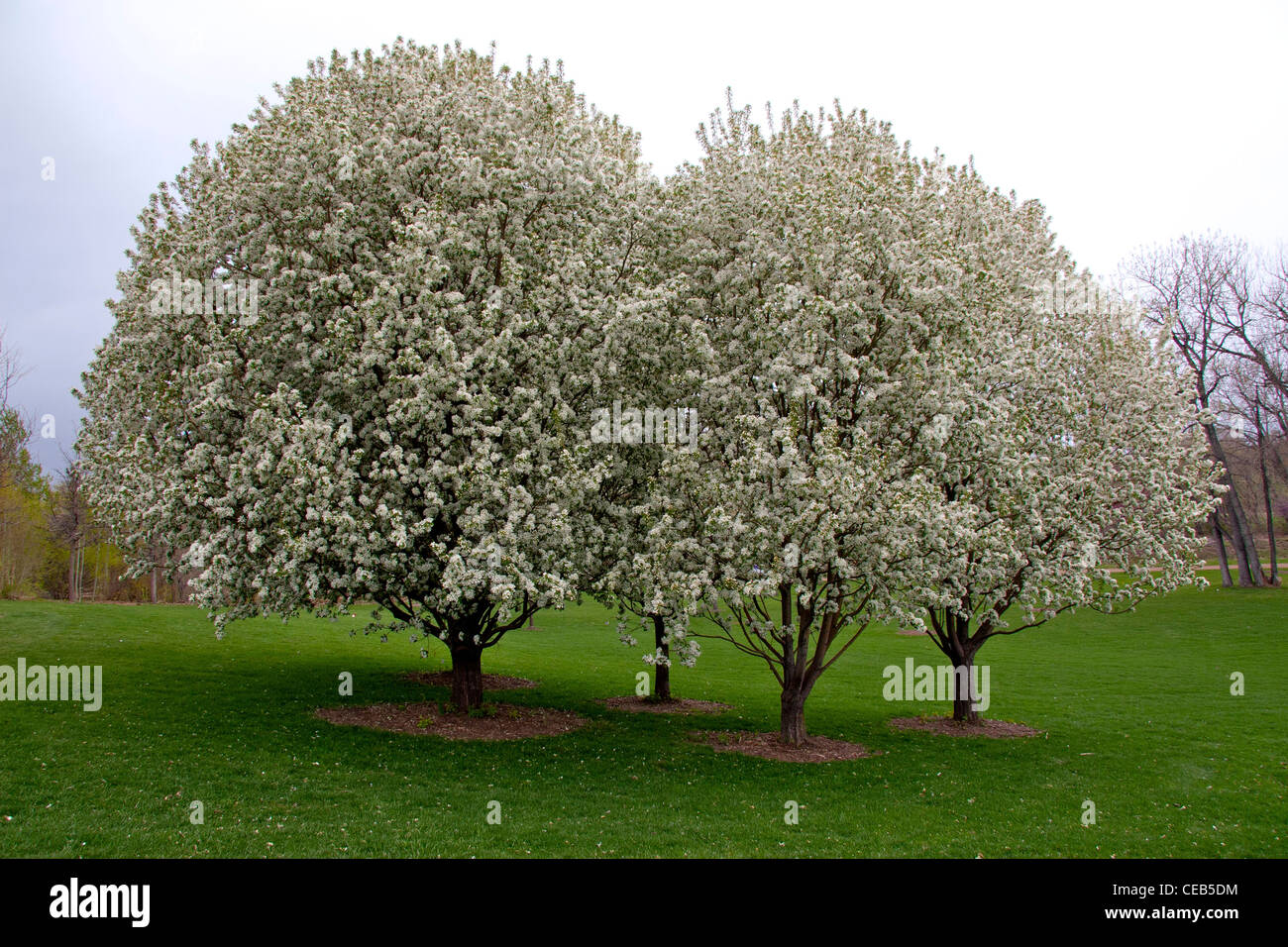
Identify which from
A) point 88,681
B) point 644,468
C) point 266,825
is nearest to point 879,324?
point 644,468

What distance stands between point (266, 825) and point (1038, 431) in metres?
19.3

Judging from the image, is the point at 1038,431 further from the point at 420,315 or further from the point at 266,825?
the point at 266,825

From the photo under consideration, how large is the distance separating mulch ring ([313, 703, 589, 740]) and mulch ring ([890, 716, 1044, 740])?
9.40 metres

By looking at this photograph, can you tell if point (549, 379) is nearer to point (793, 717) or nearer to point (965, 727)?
point (793, 717)

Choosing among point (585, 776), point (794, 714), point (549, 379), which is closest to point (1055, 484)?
point (794, 714)

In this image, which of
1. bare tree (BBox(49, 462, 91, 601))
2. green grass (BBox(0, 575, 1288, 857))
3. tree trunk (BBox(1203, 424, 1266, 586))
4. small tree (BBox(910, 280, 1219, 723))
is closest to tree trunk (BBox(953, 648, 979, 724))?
small tree (BBox(910, 280, 1219, 723))

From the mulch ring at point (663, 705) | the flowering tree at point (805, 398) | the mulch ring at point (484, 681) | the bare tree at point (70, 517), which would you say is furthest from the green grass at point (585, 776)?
the bare tree at point (70, 517)

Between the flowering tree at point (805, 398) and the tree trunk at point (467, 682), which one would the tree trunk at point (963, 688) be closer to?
the flowering tree at point (805, 398)

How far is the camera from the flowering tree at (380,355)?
1530 cm

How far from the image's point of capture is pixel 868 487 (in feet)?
50.3

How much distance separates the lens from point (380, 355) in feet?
50.5

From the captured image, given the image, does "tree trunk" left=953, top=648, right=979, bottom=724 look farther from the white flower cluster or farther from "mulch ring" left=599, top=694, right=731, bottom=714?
"mulch ring" left=599, top=694, right=731, bottom=714

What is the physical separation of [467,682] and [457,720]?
1.13 m
